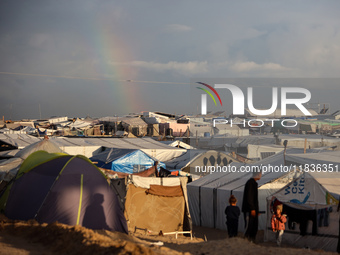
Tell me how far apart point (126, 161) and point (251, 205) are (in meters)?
12.2

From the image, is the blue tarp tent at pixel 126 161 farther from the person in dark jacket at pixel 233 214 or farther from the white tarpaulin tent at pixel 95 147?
the person in dark jacket at pixel 233 214

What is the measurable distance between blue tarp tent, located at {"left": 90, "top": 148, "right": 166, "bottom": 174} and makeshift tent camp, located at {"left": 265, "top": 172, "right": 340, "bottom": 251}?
9723 mm

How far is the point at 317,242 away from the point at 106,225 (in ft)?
18.0

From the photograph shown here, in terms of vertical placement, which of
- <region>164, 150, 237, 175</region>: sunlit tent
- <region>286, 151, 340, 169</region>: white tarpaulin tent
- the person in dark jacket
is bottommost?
<region>164, 150, 237, 175</region>: sunlit tent

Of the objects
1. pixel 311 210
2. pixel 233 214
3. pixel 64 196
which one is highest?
pixel 64 196

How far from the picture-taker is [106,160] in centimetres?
2062

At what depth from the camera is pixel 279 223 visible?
1034 cm

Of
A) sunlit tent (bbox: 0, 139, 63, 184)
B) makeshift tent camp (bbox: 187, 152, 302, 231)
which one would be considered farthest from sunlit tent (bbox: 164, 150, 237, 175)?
sunlit tent (bbox: 0, 139, 63, 184)

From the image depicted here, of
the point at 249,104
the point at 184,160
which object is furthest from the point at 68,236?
the point at 249,104

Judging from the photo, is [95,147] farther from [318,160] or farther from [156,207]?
[318,160]

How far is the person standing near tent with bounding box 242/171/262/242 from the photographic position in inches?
351

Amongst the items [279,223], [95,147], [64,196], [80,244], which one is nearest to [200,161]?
[95,147]

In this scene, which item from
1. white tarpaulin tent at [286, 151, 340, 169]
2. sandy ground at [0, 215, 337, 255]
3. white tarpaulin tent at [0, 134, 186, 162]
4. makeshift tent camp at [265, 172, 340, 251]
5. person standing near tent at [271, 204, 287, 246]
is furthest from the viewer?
white tarpaulin tent at [0, 134, 186, 162]

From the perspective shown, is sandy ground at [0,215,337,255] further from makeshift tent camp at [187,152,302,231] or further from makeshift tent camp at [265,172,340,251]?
makeshift tent camp at [187,152,302,231]
